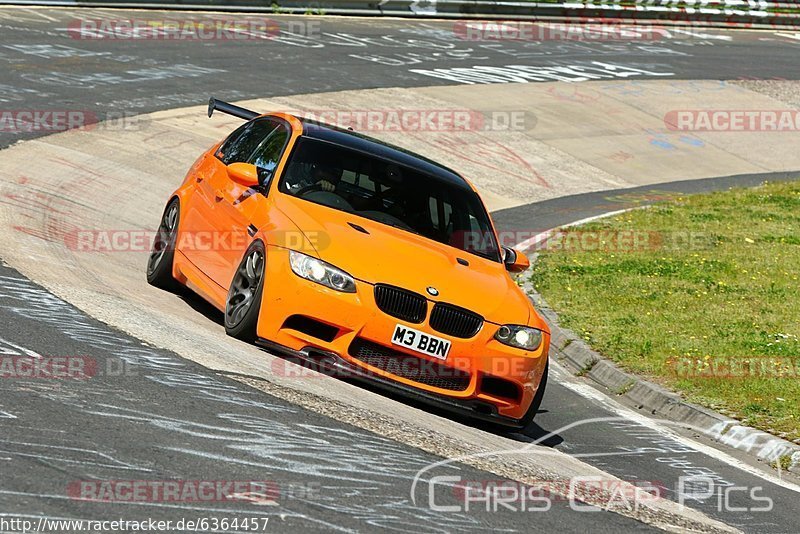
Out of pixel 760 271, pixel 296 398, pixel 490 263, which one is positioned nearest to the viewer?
pixel 296 398

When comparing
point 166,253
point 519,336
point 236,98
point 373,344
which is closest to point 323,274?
point 373,344

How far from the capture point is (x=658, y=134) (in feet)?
87.1

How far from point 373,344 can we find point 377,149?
2.45 meters

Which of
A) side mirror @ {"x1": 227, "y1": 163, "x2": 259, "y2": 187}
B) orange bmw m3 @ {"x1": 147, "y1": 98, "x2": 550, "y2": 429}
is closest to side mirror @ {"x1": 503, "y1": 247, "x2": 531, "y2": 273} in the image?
orange bmw m3 @ {"x1": 147, "y1": 98, "x2": 550, "y2": 429}

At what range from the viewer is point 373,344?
27.2ft

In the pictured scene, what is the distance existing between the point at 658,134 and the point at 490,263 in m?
17.8

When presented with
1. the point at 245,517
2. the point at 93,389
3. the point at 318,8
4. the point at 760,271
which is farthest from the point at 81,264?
the point at 318,8

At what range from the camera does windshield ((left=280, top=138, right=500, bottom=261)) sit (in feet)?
31.4

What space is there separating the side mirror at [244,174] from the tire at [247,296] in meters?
0.68

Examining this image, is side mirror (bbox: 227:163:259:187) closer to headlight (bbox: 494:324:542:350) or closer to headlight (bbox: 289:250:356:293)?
headlight (bbox: 289:250:356:293)

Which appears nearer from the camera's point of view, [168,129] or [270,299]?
[270,299]

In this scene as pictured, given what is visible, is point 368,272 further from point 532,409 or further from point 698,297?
point 698,297

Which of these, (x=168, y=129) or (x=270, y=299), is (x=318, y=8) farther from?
(x=270, y=299)

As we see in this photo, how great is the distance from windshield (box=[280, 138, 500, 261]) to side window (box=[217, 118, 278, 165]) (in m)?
0.80
